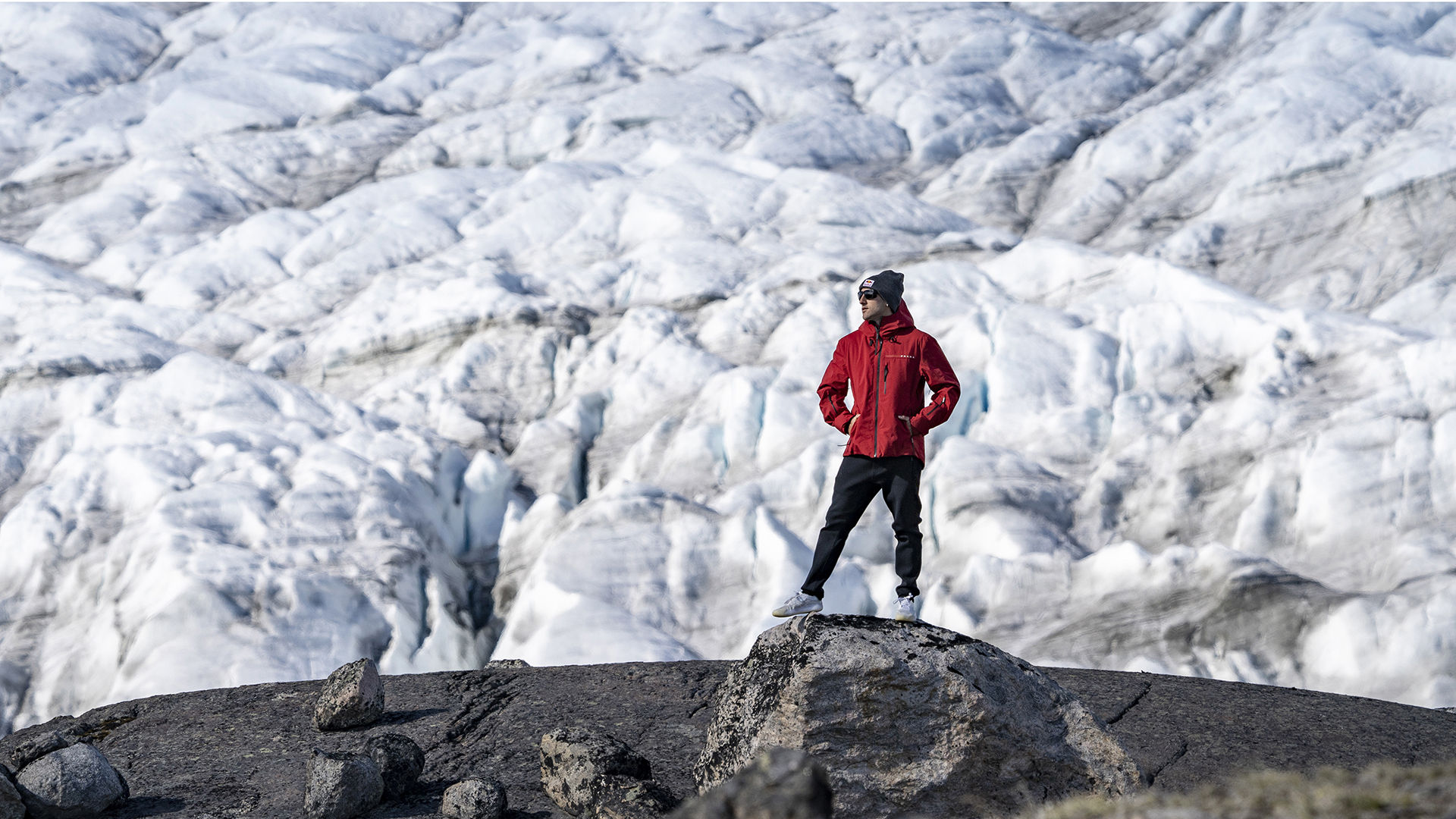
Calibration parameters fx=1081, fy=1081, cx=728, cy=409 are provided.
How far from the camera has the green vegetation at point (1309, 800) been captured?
239 centimetres

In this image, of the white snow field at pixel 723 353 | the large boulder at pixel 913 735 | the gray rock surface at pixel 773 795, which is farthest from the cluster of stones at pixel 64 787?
the white snow field at pixel 723 353

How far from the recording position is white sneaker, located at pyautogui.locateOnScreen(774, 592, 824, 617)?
461cm

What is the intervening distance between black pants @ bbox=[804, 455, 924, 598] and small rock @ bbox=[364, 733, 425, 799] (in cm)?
187

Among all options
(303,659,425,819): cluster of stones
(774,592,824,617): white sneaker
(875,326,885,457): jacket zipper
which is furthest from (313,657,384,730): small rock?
(875,326,885,457): jacket zipper

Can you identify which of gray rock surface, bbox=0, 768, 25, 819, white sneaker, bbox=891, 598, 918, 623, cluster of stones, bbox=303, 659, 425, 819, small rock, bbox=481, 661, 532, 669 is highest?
white sneaker, bbox=891, 598, 918, 623

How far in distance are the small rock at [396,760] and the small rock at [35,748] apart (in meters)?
1.54

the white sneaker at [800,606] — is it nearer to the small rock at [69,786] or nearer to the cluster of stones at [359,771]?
the cluster of stones at [359,771]

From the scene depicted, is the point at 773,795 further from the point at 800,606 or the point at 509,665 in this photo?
the point at 509,665

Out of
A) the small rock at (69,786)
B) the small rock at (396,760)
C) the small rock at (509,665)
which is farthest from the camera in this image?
the small rock at (509,665)

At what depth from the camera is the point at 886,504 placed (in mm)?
4547

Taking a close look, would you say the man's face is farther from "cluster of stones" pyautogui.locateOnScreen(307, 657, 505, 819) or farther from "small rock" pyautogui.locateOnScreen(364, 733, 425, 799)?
"small rock" pyautogui.locateOnScreen(364, 733, 425, 799)

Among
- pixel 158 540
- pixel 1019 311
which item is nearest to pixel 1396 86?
pixel 1019 311

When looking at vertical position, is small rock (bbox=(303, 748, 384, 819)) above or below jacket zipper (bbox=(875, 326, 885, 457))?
below

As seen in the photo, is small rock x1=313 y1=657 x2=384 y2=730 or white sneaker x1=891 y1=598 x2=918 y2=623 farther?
small rock x1=313 y1=657 x2=384 y2=730
